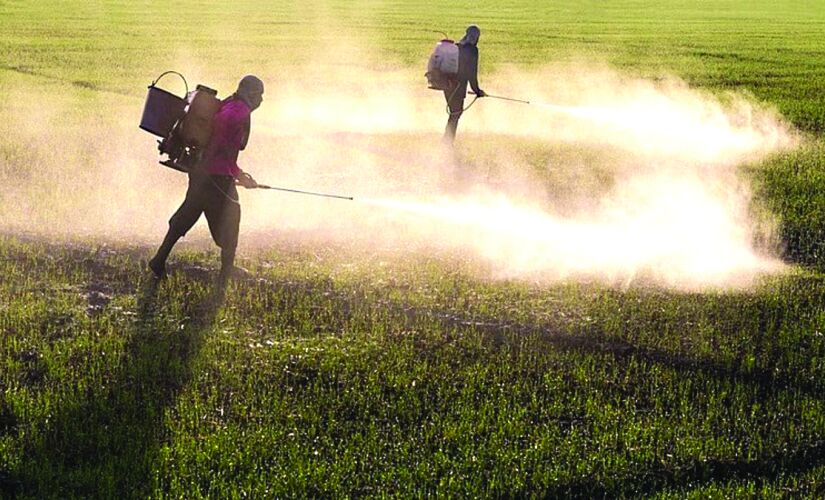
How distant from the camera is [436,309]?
38.2ft

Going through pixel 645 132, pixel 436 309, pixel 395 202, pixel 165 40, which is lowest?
pixel 436 309

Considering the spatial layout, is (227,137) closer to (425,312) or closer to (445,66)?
(425,312)

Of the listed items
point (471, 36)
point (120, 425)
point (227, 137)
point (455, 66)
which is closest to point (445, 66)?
point (455, 66)

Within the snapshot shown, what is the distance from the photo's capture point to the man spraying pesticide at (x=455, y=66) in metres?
19.1

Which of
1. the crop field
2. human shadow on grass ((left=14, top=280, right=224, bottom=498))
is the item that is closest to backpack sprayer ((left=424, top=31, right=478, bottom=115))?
the crop field

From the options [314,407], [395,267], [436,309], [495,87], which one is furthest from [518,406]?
[495,87]

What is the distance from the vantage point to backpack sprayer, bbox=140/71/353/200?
1128 centimetres

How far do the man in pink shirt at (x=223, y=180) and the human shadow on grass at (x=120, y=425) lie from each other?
1327 millimetres

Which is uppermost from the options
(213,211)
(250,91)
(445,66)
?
(445,66)

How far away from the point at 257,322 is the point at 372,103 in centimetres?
1798

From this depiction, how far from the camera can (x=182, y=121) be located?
11367 mm

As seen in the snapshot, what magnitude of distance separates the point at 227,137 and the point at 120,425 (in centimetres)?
378

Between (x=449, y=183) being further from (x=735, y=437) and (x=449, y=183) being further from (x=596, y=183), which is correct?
(x=735, y=437)

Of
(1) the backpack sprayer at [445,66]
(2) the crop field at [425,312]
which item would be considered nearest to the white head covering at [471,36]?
(1) the backpack sprayer at [445,66]
